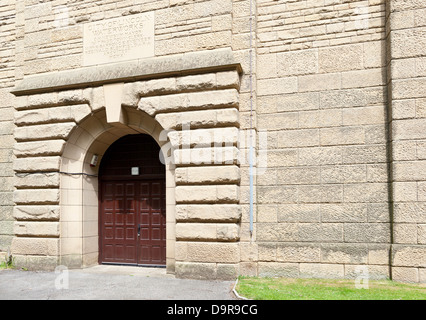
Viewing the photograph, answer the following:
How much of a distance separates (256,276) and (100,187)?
4795 mm

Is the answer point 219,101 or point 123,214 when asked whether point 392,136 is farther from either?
point 123,214

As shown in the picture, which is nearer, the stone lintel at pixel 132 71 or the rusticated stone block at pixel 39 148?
the stone lintel at pixel 132 71

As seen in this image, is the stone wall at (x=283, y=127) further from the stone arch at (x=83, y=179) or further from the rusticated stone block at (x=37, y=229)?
the stone arch at (x=83, y=179)

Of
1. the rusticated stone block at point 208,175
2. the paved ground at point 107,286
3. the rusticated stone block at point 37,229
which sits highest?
the rusticated stone block at point 208,175

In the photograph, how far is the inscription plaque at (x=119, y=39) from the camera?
8945 millimetres

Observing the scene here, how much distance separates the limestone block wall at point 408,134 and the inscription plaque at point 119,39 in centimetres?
523

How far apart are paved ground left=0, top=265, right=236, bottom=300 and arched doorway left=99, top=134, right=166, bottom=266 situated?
84 cm

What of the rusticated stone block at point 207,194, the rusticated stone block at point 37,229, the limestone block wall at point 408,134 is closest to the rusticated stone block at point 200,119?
the rusticated stone block at point 207,194

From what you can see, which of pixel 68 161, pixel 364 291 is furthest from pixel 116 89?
pixel 364 291

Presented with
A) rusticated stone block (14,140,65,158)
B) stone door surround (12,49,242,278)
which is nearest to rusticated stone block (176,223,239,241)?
stone door surround (12,49,242,278)

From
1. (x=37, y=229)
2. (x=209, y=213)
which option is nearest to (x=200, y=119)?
(x=209, y=213)

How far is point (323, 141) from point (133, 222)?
513cm

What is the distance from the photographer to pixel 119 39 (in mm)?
9180

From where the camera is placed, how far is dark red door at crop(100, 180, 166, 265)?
9664 millimetres
